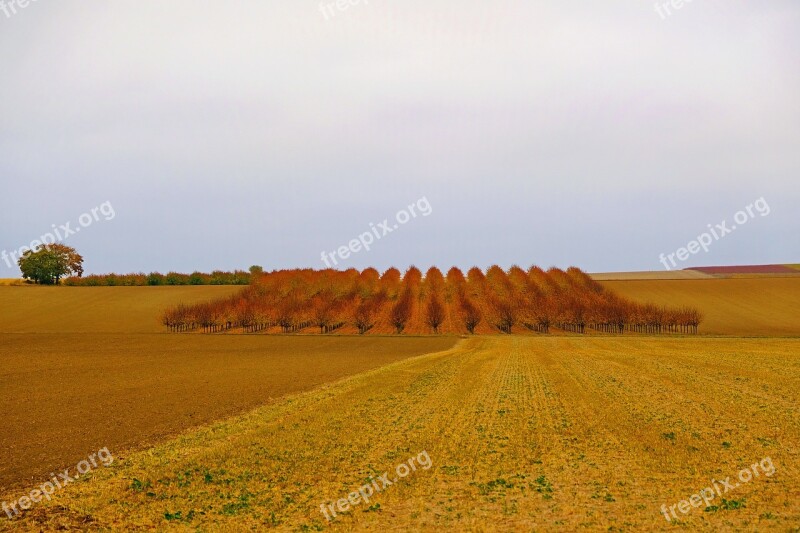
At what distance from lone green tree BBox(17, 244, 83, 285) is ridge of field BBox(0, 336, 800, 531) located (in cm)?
14300

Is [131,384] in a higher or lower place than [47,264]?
lower

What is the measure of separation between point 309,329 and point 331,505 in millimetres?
90161

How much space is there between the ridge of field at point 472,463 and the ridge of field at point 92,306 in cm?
8106

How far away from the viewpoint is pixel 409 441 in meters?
21.0

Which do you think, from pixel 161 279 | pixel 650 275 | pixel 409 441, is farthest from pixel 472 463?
pixel 650 275

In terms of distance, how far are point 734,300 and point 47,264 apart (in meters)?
148

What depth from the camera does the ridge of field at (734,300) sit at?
95688 millimetres

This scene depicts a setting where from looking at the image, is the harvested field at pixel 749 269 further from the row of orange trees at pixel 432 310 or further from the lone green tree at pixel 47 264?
the lone green tree at pixel 47 264

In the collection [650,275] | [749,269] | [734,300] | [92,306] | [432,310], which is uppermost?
[92,306]

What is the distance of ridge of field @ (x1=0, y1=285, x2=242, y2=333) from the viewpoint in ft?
330

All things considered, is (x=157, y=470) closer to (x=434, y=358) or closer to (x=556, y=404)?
(x=556, y=404)

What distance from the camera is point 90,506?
15109 mm

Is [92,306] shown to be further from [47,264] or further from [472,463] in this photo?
[472,463]

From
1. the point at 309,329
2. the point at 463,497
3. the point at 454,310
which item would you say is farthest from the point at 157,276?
the point at 463,497
